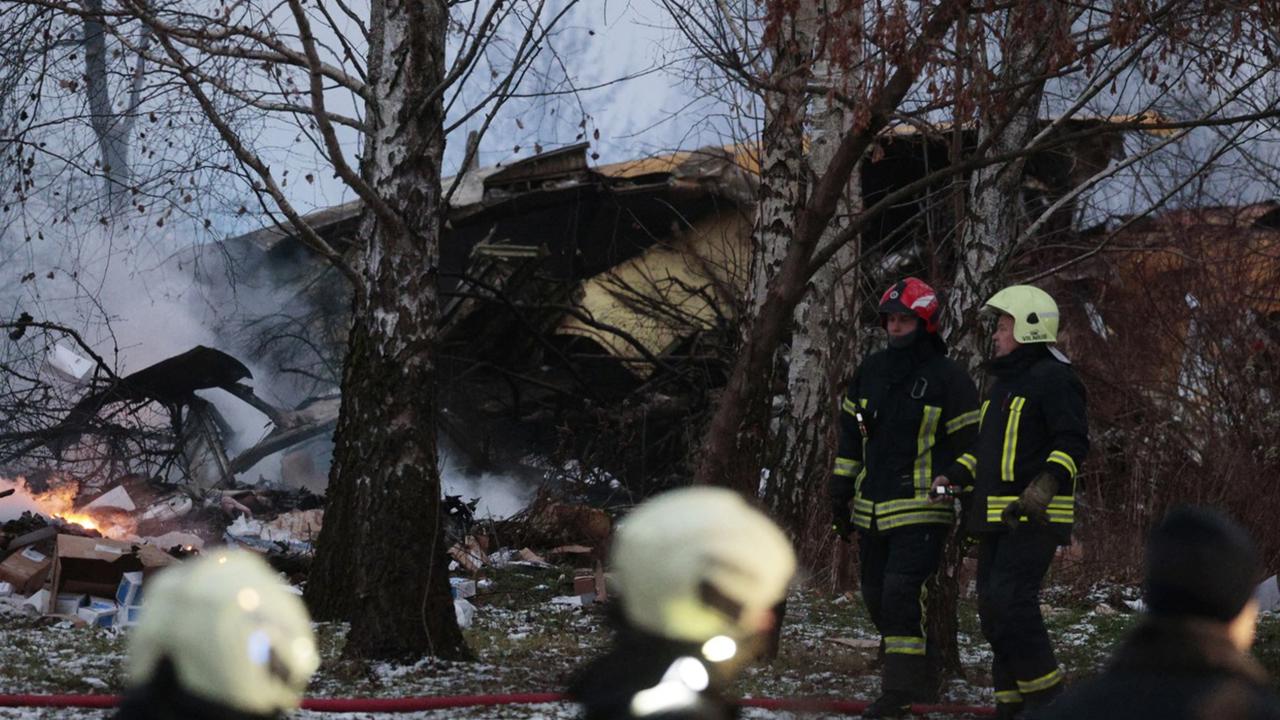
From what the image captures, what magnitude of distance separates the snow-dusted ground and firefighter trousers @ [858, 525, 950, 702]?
49cm

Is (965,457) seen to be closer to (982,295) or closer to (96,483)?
(982,295)

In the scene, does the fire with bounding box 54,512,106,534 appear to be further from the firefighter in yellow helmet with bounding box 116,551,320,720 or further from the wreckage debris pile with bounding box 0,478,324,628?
the firefighter in yellow helmet with bounding box 116,551,320,720

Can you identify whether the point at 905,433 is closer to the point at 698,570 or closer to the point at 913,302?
the point at 913,302

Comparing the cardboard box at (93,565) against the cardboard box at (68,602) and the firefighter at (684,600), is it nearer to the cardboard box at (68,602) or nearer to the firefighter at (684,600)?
the cardboard box at (68,602)

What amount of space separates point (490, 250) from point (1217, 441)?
7.33 meters

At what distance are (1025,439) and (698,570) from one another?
133 inches

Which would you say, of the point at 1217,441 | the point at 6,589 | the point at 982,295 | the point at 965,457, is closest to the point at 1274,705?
the point at 965,457

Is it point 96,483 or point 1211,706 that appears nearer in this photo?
point 1211,706

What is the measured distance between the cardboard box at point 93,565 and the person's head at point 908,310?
15.0 feet

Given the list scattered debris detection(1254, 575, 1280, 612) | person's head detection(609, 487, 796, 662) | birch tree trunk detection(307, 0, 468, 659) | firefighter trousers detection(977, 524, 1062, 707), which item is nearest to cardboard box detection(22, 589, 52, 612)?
birch tree trunk detection(307, 0, 468, 659)

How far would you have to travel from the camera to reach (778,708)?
5.66 meters

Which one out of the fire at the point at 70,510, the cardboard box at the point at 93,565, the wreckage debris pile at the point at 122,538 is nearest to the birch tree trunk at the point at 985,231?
the wreckage debris pile at the point at 122,538

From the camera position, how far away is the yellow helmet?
223 inches

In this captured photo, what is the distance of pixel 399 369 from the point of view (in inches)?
262
